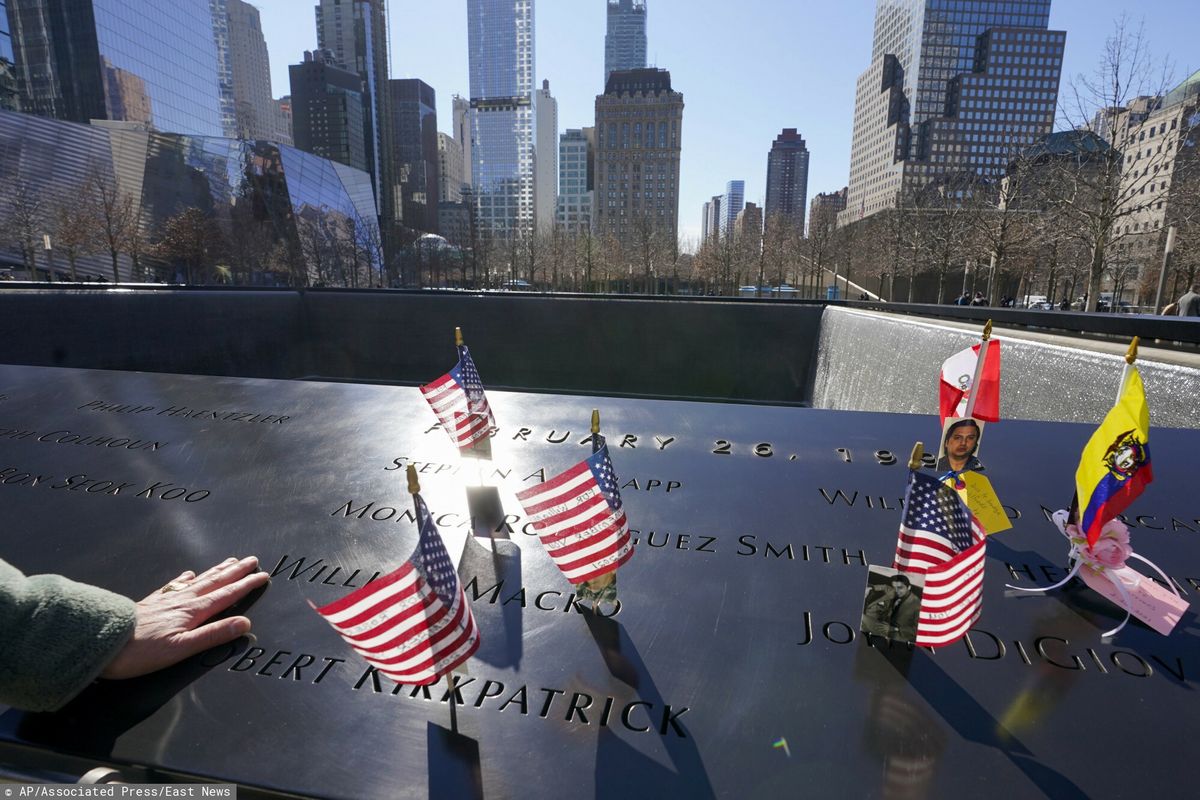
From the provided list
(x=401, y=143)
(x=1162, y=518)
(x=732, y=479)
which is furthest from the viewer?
(x=401, y=143)

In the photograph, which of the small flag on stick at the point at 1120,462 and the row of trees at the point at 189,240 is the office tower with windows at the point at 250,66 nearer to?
the row of trees at the point at 189,240

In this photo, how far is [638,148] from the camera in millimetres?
114750

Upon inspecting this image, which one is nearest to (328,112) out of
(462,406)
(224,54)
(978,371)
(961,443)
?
(224,54)

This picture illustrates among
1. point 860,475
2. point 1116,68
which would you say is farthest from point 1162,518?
point 1116,68

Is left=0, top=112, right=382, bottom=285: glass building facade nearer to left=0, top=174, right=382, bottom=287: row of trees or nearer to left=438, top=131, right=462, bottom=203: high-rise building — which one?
left=0, top=174, right=382, bottom=287: row of trees

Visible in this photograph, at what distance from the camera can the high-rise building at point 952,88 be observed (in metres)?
110

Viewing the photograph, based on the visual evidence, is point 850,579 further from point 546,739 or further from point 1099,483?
point 546,739

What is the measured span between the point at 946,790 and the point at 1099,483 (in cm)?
113

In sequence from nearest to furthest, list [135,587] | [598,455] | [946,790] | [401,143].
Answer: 1. [946,790]
2. [598,455]
3. [135,587]
4. [401,143]

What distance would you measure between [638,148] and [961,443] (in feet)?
397

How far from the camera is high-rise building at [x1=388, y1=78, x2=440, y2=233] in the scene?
146 m

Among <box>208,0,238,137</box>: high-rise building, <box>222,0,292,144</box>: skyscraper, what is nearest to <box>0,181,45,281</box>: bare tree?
<box>208,0,238,137</box>: high-rise building

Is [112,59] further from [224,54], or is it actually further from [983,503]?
[224,54]

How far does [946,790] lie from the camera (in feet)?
4.36
